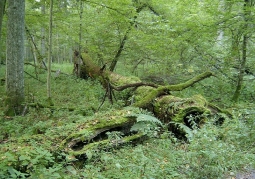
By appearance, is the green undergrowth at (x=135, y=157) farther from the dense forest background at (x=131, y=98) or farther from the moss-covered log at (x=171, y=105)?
the moss-covered log at (x=171, y=105)

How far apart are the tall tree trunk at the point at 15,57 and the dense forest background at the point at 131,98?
28cm

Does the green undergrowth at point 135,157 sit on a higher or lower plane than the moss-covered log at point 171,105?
lower

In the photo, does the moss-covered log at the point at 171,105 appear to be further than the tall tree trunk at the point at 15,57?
No

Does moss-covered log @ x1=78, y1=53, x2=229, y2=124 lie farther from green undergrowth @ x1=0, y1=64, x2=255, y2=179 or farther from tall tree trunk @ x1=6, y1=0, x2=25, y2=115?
tall tree trunk @ x1=6, y1=0, x2=25, y2=115

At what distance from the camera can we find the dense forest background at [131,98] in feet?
11.9

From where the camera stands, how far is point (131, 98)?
27.8 feet

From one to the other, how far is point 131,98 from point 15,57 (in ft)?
13.5

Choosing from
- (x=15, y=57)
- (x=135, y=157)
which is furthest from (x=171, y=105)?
(x=15, y=57)

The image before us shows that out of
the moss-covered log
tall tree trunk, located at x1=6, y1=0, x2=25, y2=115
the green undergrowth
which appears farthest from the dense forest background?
the moss-covered log

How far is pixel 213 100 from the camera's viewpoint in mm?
9602

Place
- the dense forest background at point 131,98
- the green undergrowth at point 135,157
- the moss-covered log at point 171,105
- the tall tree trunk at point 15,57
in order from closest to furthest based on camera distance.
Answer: the green undergrowth at point 135,157 → the dense forest background at point 131,98 → the moss-covered log at point 171,105 → the tall tree trunk at point 15,57

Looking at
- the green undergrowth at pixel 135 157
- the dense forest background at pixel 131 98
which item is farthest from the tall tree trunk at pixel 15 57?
the green undergrowth at pixel 135 157

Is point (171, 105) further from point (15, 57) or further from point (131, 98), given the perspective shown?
point (15, 57)

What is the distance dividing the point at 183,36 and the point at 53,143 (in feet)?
25.4
